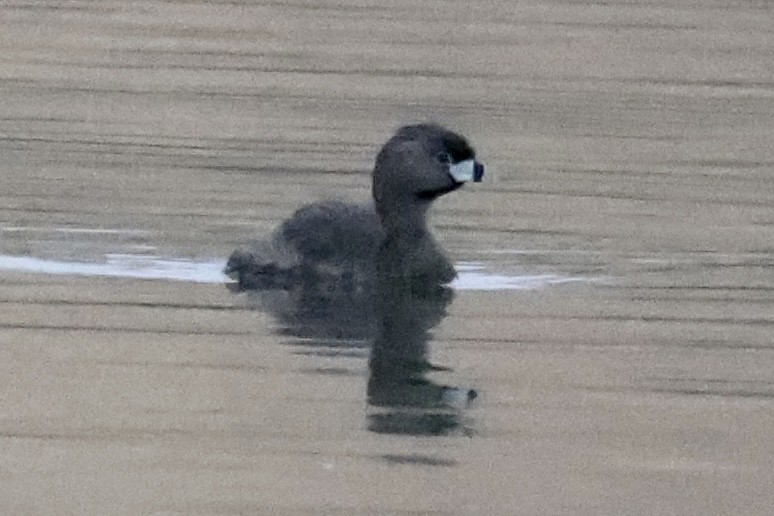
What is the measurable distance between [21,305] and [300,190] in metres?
3.68

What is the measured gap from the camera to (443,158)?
55.4 ft

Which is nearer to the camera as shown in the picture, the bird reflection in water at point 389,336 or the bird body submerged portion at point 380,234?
the bird reflection in water at point 389,336

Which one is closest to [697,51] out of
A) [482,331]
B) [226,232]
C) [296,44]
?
[296,44]

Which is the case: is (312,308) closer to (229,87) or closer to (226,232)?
(226,232)

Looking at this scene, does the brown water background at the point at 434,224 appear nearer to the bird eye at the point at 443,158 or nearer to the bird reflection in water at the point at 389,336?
the bird reflection in water at the point at 389,336

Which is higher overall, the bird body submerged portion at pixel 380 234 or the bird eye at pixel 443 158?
the bird eye at pixel 443 158

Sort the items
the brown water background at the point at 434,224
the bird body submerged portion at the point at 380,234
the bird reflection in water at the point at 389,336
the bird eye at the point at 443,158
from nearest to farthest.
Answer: the brown water background at the point at 434,224, the bird reflection in water at the point at 389,336, the bird body submerged portion at the point at 380,234, the bird eye at the point at 443,158

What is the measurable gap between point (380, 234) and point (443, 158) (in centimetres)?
51

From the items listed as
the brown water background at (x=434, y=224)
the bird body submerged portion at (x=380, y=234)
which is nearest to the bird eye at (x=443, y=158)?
the bird body submerged portion at (x=380, y=234)

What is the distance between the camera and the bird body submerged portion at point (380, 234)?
1645cm

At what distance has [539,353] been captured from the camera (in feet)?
48.3

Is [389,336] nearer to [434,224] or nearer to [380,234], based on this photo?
[380,234]

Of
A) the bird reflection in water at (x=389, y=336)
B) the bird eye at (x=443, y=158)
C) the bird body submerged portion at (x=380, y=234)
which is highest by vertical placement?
the bird eye at (x=443, y=158)

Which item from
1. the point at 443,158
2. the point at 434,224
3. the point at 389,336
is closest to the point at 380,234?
the point at 443,158
